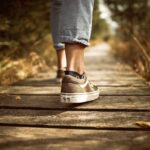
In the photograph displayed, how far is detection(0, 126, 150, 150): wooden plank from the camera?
1.17 m

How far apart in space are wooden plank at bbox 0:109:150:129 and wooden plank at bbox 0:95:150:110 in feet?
0.31

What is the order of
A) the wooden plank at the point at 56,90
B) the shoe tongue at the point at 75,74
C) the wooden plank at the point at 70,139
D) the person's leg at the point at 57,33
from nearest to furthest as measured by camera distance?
the wooden plank at the point at 70,139 → the shoe tongue at the point at 75,74 → the wooden plank at the point at 56,90 → the person's leg at the point at 57,33

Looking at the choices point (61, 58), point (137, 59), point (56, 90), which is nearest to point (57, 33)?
point (61, 58)

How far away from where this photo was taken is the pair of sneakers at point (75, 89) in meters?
1.74

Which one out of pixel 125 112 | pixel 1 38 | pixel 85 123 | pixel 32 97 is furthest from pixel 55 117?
pixel 1 38

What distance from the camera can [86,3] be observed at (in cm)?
184

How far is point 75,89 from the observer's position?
1770 millimetres

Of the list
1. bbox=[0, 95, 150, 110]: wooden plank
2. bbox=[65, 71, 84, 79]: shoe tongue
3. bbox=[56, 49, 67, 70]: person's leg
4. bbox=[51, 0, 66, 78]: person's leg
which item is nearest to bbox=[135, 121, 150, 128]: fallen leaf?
bbox=[0, 95, 150, 110]: wooden plank

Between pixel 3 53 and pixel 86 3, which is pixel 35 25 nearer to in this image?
pixel 3 53

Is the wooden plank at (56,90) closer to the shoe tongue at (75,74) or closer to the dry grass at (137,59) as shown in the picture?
the shoe tongue at (75,74)

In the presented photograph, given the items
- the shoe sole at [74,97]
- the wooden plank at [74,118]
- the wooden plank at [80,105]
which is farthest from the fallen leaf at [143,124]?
the shoe sole at [74,97]

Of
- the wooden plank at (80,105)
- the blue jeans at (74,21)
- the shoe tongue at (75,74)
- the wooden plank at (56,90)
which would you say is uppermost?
the blue jeans at (74,21)

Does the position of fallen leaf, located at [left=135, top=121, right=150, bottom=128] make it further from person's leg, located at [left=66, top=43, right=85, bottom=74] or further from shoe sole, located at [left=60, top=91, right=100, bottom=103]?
person's leg, located at [left=66, top=43, right=85, bottom=74]

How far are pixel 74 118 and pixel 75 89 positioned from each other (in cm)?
24
